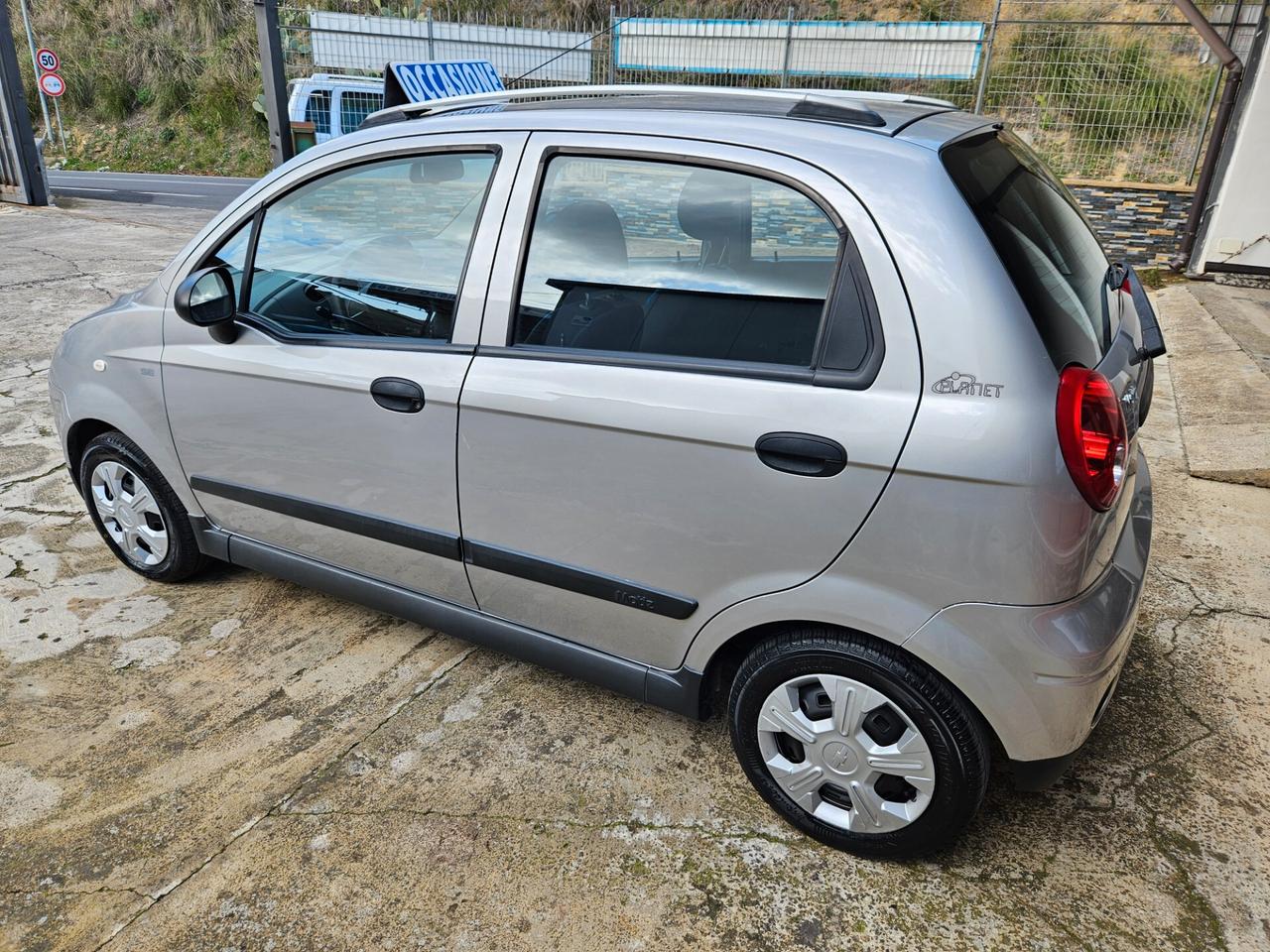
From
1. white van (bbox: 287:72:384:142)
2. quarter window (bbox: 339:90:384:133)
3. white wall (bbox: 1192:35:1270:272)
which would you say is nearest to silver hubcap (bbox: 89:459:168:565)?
white wall (bbox: 1192:35:1270:272)

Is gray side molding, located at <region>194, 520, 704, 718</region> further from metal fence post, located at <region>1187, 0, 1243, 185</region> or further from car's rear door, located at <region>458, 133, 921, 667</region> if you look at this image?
metal fence post, located at <region>1187, 0, 1243, 185</region>

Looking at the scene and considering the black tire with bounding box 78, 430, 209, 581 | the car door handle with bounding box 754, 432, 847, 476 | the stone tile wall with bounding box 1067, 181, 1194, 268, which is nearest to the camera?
the car door handle with bounding box 754, 432, 847, 476

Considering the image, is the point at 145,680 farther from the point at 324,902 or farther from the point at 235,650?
the point at 324,902

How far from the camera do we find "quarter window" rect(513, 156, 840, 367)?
76.8 inches

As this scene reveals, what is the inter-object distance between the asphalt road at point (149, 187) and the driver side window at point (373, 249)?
13.4m

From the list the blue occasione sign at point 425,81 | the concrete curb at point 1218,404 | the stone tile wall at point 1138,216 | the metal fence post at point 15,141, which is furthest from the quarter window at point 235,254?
the metal fence post at point 15,141

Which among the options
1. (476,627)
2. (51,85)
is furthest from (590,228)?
(51,85)

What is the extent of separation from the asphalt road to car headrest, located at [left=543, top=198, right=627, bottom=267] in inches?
559

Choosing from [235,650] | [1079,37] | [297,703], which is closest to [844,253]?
[297,703]

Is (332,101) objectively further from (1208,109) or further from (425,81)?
(1208,109)

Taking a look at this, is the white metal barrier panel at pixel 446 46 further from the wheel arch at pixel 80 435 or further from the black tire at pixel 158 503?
the black tire at pixel 158 503

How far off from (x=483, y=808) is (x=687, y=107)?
72.2 inches

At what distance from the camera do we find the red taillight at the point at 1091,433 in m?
1.69

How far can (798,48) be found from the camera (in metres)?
10.1
